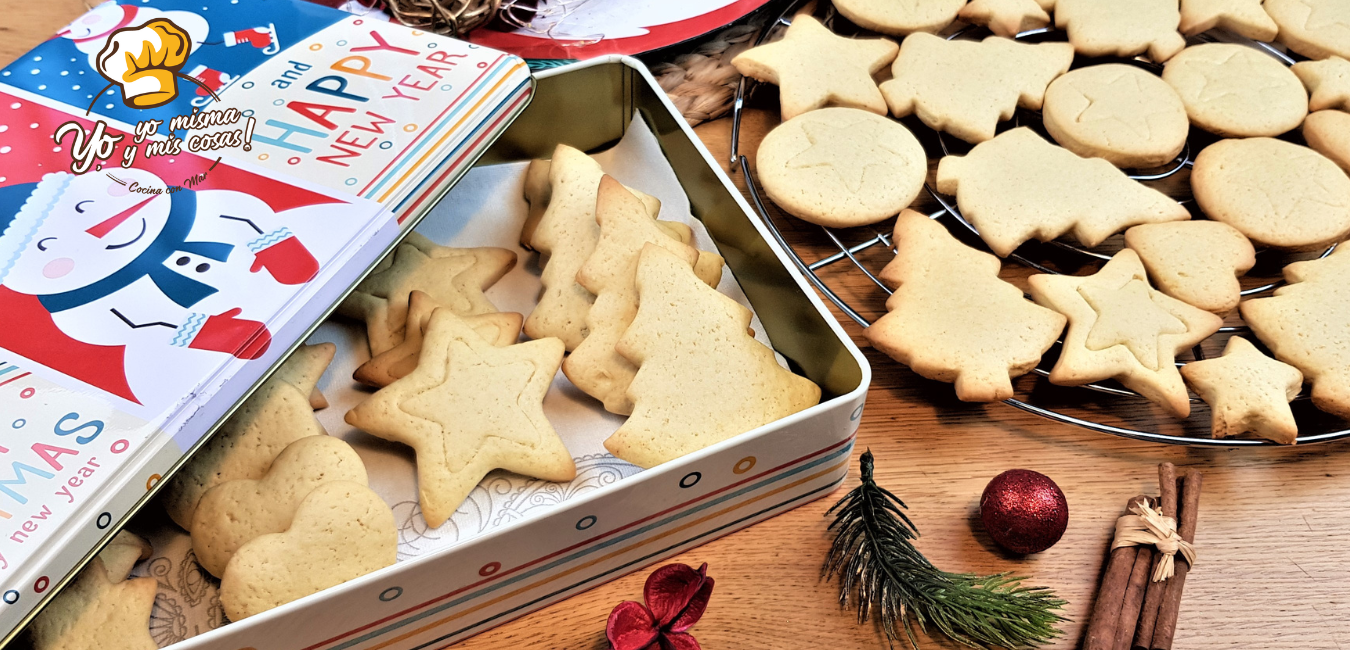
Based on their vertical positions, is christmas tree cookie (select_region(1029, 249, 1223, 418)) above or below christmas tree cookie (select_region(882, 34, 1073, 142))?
below

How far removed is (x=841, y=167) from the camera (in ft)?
3.90

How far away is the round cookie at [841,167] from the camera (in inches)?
45.9

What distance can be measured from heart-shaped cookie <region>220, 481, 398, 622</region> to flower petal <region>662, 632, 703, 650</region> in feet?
0.84

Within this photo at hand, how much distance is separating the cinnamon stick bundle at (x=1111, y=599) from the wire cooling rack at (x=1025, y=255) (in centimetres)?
14

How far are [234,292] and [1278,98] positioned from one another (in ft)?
4.55

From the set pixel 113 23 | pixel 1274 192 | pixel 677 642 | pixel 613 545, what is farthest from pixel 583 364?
→ pixel 1274 192

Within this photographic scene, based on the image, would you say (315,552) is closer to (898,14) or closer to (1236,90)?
(898,14)

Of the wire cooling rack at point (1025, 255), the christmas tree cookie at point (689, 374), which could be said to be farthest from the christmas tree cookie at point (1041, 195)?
the christmas tree cookie at point (689, 374)

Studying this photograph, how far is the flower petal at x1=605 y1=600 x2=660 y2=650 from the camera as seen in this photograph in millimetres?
807

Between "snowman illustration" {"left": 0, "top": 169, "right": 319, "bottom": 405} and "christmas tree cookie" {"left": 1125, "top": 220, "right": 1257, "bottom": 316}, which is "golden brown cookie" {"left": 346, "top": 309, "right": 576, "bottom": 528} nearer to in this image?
"snowman illustration" {"left": 0, "top": 169, "right": 319, "bottom": 405}

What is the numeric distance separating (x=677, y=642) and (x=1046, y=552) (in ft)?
1.34

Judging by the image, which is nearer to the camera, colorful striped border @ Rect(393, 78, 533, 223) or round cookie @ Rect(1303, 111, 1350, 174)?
colorful striped border @ Rect(393, 78, 533, 223)

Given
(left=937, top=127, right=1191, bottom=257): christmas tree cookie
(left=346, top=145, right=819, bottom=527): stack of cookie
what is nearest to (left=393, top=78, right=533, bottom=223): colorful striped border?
(left=346, top=145, right=819, bottom=527): stack of cookie

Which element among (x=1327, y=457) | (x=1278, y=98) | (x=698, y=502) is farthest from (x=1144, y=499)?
(x=1278, y=98)
